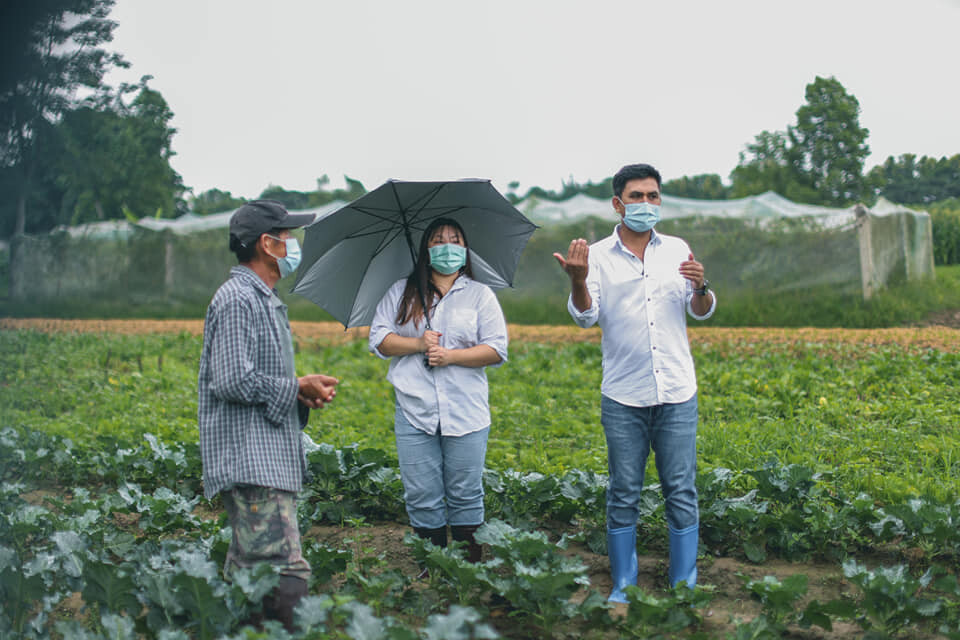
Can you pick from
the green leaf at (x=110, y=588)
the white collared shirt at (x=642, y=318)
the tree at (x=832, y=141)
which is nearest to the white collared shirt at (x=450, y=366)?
the white collared shirt at (x=642, y=318)

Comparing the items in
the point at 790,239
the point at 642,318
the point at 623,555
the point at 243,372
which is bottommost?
the point at 623,555

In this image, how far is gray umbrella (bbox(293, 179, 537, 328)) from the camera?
3.72 meters

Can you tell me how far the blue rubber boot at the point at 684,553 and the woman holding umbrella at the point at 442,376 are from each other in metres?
0.85

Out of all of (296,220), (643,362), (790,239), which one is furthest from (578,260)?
(790,239)

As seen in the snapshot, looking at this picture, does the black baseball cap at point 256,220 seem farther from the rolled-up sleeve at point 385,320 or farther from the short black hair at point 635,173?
the short black hair at point 635,173

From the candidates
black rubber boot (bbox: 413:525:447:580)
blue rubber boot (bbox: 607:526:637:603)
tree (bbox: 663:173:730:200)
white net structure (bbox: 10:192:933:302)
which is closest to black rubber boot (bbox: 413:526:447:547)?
black rubber boot (bbox: 413:525:447:580)

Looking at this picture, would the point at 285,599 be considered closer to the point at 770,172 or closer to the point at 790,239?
the point at 790,239

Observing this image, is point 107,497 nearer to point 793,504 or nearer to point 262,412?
point 262,412

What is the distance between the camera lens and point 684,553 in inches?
133

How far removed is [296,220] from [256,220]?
19 cm

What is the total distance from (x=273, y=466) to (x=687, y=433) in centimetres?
168

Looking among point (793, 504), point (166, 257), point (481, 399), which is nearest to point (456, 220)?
point (481, 399)

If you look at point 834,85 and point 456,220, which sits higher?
point 834,85

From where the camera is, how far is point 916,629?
3004 millimetres
